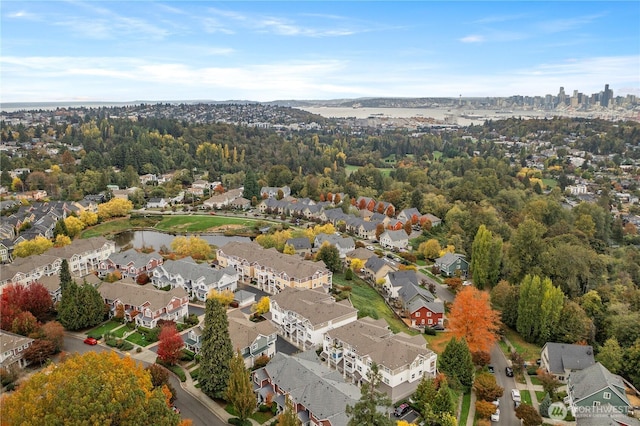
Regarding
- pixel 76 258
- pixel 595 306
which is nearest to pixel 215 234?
pixel 76 258

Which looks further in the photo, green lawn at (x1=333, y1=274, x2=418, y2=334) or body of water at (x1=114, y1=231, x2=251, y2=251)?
body of water at (x1=114, y1=231, x2=251, y2=251)

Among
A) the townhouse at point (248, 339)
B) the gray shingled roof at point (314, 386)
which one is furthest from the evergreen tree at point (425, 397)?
the townhouse at point (248, 339)

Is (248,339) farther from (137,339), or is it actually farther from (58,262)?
(58,262)

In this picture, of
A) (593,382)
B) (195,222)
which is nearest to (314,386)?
(593,382)

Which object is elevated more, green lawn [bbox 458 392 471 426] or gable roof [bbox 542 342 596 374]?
gable roof [bbox 542 342 596 374]

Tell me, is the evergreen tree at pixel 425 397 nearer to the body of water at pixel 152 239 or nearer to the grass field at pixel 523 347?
the grass field at pixel 523 347

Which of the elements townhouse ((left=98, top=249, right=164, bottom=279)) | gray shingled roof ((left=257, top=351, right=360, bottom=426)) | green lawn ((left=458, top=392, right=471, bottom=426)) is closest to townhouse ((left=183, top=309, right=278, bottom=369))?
gray shingled roof ((left=257, top=351, right=360, bottom=426))

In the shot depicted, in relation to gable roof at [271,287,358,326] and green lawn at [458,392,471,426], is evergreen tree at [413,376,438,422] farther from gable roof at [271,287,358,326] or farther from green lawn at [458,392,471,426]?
gable roof at [271,287,358,326]
